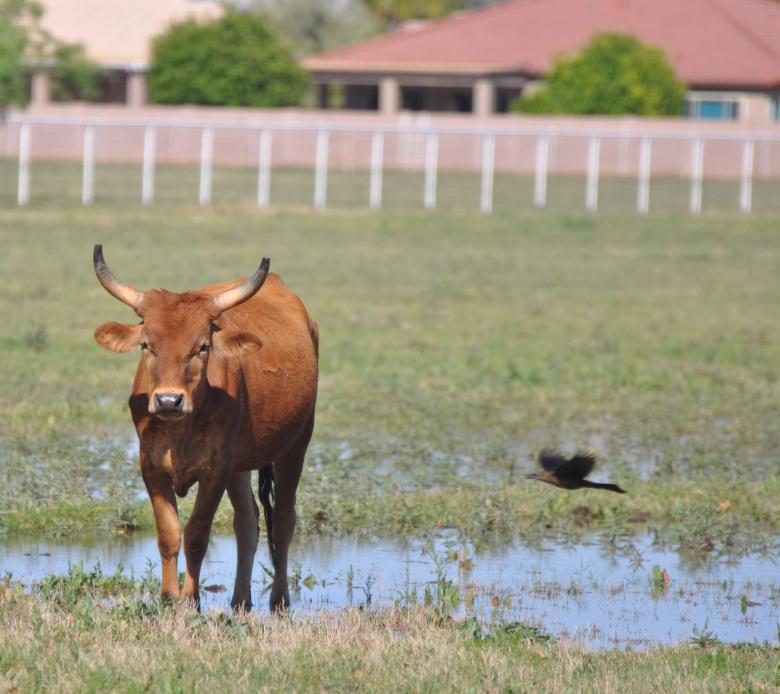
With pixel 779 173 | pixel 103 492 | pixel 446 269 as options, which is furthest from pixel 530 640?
pixel 779 173

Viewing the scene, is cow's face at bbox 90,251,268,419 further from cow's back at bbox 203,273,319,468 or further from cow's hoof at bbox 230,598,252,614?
cow's hoof at bbox 230,598,252,614

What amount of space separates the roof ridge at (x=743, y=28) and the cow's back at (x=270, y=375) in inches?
2378

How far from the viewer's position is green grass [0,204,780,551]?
33.9 feet

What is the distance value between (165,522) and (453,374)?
820cm

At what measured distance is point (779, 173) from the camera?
5741 centimetres

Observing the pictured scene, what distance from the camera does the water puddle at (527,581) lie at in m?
8.10

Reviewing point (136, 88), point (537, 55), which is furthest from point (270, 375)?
point (136, 88)

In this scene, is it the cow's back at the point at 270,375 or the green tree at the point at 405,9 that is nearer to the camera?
the cow's back at the point at 270,375

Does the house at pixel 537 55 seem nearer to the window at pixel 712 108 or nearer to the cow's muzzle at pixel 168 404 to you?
the window at pixel 712 108

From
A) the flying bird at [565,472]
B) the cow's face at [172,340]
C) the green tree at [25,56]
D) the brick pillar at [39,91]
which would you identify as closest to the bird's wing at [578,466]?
the flying bird at [565,472]

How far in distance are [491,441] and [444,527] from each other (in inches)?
109

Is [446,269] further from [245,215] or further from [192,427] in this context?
[192,427]

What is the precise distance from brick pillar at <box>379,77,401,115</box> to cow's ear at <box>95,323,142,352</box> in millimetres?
60082

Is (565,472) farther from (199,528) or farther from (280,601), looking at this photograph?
(199,528)
